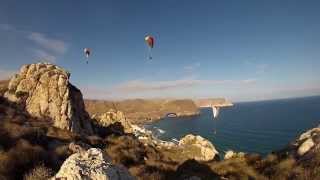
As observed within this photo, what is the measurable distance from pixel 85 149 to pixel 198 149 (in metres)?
41.5

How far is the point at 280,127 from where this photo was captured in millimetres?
146375

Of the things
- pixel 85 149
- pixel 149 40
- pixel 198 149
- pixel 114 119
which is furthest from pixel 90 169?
pixel 114 119

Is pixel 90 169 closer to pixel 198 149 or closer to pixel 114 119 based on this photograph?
pixel 198 149

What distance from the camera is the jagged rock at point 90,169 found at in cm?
662

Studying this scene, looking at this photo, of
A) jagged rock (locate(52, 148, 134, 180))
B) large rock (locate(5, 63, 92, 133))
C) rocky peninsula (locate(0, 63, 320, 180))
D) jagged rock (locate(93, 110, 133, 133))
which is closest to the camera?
jagged rock (locate(52, 148, 134, 180))

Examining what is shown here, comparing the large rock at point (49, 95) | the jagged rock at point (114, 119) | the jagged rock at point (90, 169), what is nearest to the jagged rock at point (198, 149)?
the jagged rock at point (114, 119)

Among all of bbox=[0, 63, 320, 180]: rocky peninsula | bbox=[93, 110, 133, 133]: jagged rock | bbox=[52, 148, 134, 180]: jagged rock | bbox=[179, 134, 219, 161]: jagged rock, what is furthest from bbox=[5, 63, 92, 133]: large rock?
bbox=[52, 148, 134, 180]: jagged rock

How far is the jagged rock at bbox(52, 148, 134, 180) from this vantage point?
662 centimetres

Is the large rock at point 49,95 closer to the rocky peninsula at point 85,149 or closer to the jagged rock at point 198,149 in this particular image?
the rocky peninsula at point 85,149

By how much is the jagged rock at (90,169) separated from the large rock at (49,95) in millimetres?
41119

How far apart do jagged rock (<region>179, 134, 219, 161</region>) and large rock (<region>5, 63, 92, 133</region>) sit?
18.4 meters

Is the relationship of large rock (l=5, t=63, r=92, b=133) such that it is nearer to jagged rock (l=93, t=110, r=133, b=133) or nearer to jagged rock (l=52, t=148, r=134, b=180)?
jagged rock (l=93, t=110, r=133, b=133)

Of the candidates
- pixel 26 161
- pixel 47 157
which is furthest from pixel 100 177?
pixel 47 157

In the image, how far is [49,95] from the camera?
172 feet
